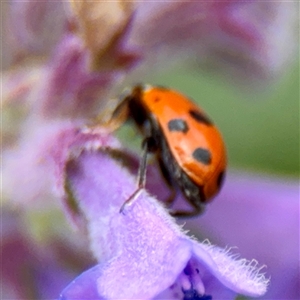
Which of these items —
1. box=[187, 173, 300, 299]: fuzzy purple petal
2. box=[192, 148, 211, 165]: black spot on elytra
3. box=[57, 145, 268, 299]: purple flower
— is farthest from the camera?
box=[187, 173, 300, 299]: fuzzy purple petal

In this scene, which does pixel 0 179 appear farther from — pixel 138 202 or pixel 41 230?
pixel 138 202

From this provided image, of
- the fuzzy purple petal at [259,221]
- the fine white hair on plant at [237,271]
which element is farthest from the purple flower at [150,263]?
the fuzzy purple petal at [259,221]

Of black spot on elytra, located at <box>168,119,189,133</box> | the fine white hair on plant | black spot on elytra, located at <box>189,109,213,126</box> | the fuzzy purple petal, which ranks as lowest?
the fuzzy purple petal

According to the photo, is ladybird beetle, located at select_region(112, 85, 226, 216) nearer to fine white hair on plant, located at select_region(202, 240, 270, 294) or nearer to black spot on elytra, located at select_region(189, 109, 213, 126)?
black spot on elytra, located at select_region(189, 109, 213, 126)

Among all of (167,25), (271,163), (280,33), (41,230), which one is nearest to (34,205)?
(41,230)

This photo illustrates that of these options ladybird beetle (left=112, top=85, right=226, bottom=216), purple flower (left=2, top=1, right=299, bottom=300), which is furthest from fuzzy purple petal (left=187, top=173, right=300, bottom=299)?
ladybird beetle (left=112, top=85, right=226, bottom=216)

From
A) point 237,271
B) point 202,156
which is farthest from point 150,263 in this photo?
point 202,156
